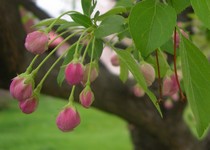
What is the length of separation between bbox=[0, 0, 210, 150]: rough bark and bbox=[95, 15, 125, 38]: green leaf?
3.34 ft

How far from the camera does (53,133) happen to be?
233 inches

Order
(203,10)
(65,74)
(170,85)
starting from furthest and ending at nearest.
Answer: (170,85) → (65,74) → (203,10)

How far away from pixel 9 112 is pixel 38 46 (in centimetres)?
695

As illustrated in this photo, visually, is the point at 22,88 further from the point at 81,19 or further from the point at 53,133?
the point at 53,133

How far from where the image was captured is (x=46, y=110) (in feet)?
26.1

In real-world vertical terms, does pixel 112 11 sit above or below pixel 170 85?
above

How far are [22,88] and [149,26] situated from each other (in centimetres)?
22

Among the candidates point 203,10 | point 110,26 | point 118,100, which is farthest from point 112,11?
point 118,100

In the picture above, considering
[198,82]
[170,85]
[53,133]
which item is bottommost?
[53,133]

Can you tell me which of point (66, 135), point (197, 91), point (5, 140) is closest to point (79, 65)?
point (197, 91)

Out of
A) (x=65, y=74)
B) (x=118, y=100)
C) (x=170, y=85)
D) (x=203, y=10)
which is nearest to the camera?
(x=203, y=10)

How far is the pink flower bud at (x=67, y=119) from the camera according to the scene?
2.48 ft

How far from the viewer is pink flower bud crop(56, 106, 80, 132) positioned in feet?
2.48

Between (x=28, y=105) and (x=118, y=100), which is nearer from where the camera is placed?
(x=28, y=105)
